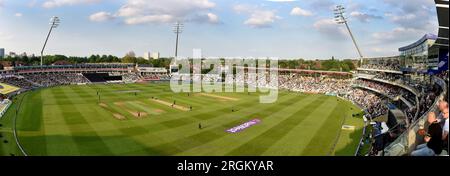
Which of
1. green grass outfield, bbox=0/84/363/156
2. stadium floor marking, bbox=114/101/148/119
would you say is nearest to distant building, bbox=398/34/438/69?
green grass outfield, bbox=0/84/363/156

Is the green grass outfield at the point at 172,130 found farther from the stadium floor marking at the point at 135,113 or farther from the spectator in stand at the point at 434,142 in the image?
the spectator in stand at the point at 434,142

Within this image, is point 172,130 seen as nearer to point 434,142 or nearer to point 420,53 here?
point 434,142

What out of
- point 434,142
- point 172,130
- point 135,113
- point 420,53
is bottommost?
point 172,130

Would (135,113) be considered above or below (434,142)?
below

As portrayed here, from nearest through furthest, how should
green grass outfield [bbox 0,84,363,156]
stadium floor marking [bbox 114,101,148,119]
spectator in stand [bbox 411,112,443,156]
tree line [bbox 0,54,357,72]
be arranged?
spectator in stand [bbox 411,112,443,156] < green grass outfield [bbox 0,84,363,156] < stadium floor marking [bbox 114,101,148,119] < tree line [bbox 0,54,357,72]

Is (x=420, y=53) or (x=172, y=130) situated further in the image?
(x=420, y=53)

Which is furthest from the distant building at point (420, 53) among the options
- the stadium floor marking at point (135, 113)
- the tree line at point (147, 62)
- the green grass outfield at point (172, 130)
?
the tree line at point (147, 62)

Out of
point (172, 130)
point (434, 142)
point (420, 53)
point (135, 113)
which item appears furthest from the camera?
point (135, 113)

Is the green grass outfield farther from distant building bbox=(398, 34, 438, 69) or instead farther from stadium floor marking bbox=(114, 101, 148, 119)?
distant building bbox=(398, 34, 438, 69)

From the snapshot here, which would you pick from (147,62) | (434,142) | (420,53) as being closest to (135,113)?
(420,53)

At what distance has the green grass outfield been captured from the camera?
22.2 m

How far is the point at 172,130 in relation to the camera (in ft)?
91.6

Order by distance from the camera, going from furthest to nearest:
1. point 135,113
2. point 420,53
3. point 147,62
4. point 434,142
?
point 147,62 → point 135,113 → point 420,53 → point 434,142
